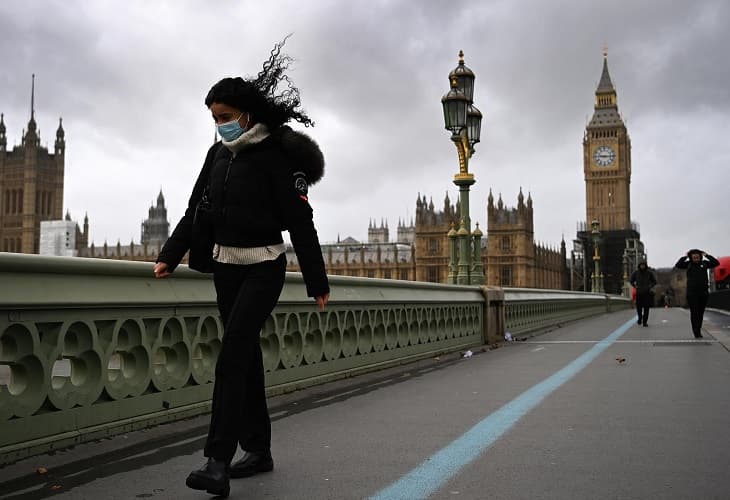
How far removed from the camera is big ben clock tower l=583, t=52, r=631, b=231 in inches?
5418

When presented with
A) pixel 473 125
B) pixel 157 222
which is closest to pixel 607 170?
pixel 157 222

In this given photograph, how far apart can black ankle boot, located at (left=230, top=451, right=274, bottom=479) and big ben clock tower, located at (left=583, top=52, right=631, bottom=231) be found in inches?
5439

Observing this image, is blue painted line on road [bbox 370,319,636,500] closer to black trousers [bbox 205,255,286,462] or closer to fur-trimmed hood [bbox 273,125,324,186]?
black trousers [bbox 205,255,286,462]

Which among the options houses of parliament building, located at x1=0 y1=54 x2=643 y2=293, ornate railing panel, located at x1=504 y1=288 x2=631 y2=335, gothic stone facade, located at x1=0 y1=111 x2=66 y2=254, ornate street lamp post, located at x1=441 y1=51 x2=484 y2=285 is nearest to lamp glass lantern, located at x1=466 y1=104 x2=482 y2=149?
ornate street lamp post, located at x1=441 y1=51 x2=484 y2=285

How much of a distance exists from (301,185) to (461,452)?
67.0 inches

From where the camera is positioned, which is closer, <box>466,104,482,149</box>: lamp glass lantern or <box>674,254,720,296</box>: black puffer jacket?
<box>674,254,720,296</box>: black puffer jacket

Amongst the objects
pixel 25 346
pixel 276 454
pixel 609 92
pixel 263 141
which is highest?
pixel 609 92

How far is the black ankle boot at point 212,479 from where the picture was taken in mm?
3168

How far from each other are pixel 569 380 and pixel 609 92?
149329 millimetres

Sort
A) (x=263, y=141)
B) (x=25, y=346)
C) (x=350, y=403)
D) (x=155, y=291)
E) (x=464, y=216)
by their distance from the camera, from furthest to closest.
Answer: (x=464, y=216), (x=350, y=403), (x=155, y=291), (x=25, y=346), (x=263, y=141)

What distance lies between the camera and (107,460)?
13.2 feet

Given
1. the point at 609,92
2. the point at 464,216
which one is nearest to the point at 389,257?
the point at 609,92

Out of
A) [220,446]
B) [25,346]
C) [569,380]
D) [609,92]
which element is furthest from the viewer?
[609,92]

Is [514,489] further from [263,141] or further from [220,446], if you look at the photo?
[263,141]
